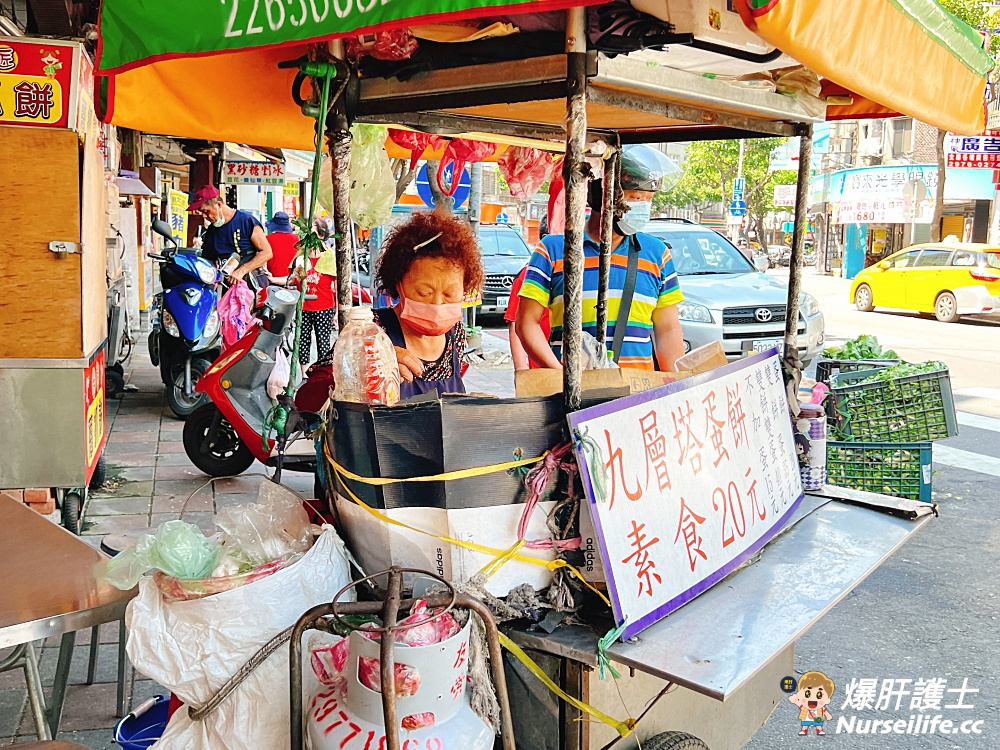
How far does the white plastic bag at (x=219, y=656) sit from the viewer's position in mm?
1892

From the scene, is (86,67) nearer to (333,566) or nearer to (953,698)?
(333,566)

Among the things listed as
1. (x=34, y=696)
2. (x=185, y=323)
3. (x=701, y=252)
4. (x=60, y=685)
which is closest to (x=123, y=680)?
(x=60, y=685)

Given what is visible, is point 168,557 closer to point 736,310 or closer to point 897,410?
point 897,410

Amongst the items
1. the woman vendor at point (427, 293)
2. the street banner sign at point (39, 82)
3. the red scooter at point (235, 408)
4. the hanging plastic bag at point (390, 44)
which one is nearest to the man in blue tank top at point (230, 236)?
the red scooter at point (235, 408)

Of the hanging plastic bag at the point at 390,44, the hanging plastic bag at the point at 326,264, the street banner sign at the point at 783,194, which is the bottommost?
the hanging plastic bag at the point at 326,264

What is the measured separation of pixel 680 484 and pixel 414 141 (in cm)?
206

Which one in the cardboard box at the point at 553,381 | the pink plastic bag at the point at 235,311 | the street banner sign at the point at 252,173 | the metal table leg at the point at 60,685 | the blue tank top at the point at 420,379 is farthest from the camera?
the street banner sign at the point at 252,173

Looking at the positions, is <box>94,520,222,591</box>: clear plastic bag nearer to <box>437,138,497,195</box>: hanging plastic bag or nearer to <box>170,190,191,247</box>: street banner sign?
<box>437,138,497,195</box>: hanging plastic bag

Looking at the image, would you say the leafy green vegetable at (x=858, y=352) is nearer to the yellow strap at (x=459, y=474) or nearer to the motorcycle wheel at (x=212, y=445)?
the motorcycle wheel at (x=212, y=445)

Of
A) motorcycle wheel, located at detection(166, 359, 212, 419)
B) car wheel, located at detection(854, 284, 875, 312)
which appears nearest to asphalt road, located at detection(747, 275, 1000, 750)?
A: motorcycle wheel, located at detection(166, 359, 212, 419)

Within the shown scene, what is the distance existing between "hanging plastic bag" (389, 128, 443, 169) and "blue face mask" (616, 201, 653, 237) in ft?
2.90

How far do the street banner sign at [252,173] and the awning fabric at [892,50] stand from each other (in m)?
14.1

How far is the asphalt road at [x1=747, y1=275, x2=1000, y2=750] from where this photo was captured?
3.46 m

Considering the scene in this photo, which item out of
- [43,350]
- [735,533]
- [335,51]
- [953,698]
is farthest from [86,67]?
[953,698]
